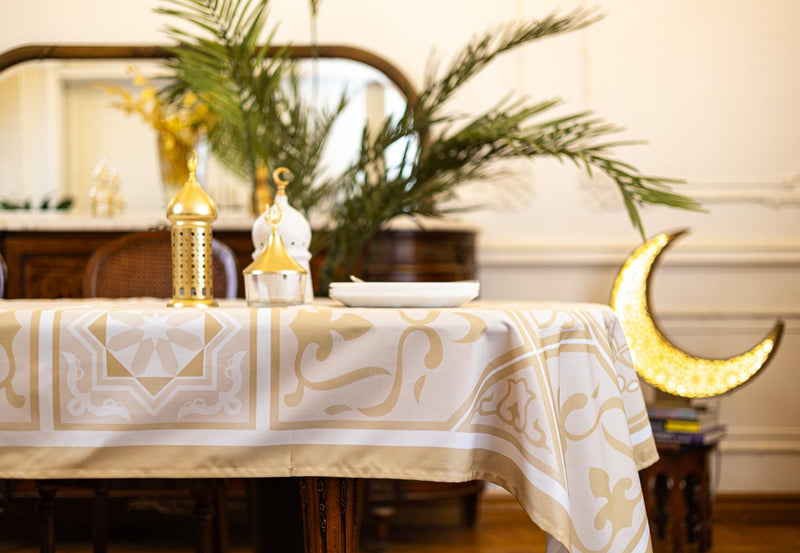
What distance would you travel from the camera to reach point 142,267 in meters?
2.31

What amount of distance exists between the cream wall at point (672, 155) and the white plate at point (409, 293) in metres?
2.06

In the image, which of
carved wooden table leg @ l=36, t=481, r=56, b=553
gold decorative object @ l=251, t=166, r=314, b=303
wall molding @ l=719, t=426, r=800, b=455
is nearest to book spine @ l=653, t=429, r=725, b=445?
wall molding @ l=719, t=426, r=800, b=455

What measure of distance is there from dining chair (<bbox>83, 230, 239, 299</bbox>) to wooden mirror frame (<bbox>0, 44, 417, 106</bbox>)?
51.5 inches

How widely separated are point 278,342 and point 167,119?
249cm

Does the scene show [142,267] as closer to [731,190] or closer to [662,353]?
[662,353]

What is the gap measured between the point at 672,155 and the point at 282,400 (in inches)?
104

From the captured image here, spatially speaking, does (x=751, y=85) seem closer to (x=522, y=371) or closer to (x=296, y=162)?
(x=296, y=162)

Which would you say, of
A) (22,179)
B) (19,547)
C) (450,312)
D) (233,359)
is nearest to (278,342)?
(233,359)

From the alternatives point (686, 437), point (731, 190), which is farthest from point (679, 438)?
point (731, 190)

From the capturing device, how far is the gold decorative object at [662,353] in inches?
102

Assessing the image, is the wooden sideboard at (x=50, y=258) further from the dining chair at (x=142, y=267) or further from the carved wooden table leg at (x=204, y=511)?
the carved wooden table leg at (x=204, y=511)

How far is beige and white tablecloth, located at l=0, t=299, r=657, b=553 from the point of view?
3.59 ft

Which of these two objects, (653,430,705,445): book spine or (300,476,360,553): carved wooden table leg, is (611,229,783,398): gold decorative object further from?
(300,476,360,553): carved wooden table leg

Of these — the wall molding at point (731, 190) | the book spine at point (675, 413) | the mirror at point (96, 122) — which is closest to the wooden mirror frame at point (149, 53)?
the mirror at point (96, 122)
